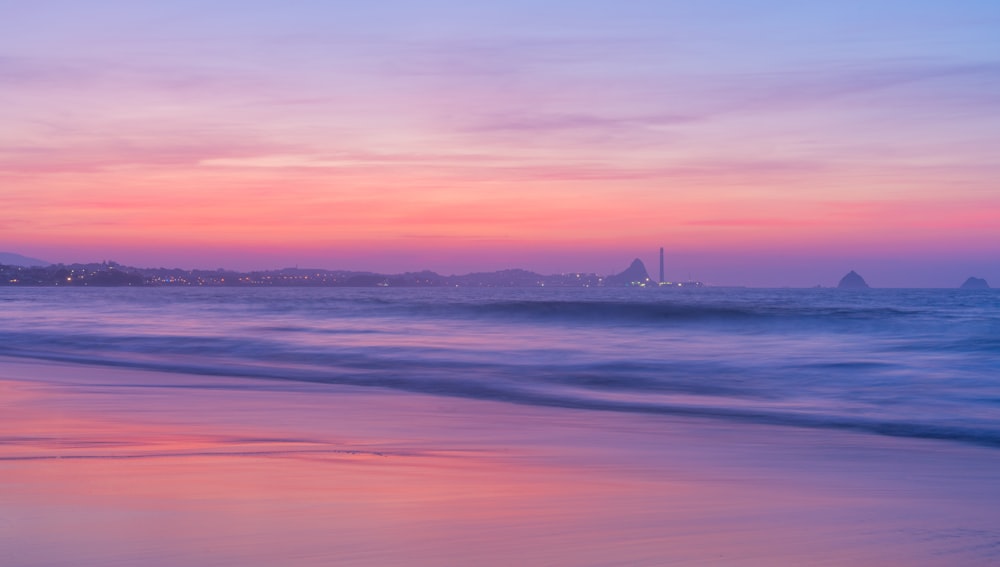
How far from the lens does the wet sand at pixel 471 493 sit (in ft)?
12.7

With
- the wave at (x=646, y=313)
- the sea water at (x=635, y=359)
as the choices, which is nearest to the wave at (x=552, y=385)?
the sea water at (x=635, y=359)

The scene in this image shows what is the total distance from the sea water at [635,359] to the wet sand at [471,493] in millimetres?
2431

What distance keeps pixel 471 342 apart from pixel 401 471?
16393 millimetres

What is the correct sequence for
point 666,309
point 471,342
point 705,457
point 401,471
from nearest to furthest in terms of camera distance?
point 401,471, point 705,457, point 471,342, point 666,309

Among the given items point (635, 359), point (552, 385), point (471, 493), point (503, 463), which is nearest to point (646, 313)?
point (635, 359)

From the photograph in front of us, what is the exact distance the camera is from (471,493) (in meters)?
4.94

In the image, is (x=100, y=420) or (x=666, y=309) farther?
(x=666, y=309)

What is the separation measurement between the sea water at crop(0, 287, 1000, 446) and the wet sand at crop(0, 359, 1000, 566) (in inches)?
95.7

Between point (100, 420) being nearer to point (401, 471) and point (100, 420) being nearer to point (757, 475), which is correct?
point (401, 471)

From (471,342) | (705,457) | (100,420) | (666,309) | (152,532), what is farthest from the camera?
(666,309)

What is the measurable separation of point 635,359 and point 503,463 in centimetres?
1113

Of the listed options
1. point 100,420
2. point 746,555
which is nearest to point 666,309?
point 100,420

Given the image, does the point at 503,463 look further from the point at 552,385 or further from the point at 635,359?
the point at 635,359

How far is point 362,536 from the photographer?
400cm
